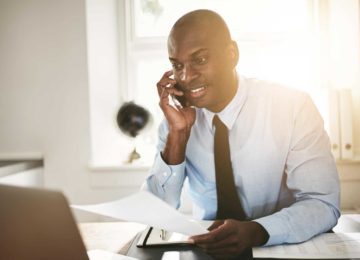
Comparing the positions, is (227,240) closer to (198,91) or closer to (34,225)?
(34,225)

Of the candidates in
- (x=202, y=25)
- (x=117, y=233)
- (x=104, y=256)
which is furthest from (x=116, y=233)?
(x=202, y=25)

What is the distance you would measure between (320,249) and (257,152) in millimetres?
532

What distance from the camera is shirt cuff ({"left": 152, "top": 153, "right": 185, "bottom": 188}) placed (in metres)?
Answer: 1.26

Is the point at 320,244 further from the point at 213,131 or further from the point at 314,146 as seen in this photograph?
the point at 213,131

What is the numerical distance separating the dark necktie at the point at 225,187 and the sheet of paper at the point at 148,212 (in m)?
0.44

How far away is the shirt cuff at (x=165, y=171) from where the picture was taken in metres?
1.26

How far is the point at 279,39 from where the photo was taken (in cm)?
248

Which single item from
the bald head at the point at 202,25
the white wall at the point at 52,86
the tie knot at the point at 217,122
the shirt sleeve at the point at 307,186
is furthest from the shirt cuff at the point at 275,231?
the white wall at the point at 52,86

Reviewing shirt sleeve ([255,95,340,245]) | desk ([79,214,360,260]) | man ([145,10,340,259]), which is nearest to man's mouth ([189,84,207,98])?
man ([145,10,340,259])

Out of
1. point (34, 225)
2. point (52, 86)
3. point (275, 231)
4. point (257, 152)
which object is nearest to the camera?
point (34, 225)

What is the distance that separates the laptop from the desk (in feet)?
1.48

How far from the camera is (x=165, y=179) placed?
1262 millimetres

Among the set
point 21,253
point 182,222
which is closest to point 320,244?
point 182,222

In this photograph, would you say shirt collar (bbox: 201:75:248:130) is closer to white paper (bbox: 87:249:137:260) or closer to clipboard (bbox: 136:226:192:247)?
clipboard (bbox: 136:226:192:247)
